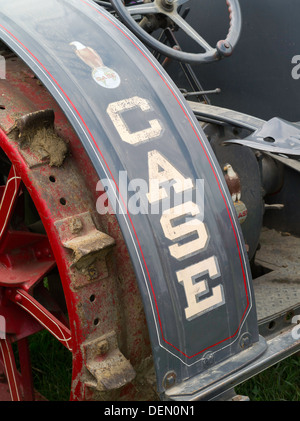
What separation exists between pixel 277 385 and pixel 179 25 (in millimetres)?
1346

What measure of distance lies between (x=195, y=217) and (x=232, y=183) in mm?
568

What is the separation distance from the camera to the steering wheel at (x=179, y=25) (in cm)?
187

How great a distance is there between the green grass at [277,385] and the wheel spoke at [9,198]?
1.13 meters

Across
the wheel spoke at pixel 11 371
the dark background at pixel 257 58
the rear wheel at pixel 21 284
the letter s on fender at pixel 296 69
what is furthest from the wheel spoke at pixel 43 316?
the letter s on fender at pixel 296 69

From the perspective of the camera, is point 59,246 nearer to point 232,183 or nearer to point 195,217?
point 195,217

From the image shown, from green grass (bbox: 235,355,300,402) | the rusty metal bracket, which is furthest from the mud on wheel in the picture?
green grass (bbox: 235,355,300,402)

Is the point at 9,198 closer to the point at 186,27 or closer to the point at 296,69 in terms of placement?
the point at 186,27

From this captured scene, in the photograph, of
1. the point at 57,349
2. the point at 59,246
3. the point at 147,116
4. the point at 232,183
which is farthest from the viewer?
the point at 57,349

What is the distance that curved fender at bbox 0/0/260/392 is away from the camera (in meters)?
1.35

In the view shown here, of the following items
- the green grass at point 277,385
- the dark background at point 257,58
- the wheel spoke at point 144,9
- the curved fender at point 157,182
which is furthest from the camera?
the dark background at point 257,58

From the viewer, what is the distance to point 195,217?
141cm

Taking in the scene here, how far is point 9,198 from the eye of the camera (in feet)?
5.29

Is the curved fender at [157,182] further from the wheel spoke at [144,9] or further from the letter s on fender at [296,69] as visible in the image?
the letter s on fender at [296,69]

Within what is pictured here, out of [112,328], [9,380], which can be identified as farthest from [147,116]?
[9,380]
